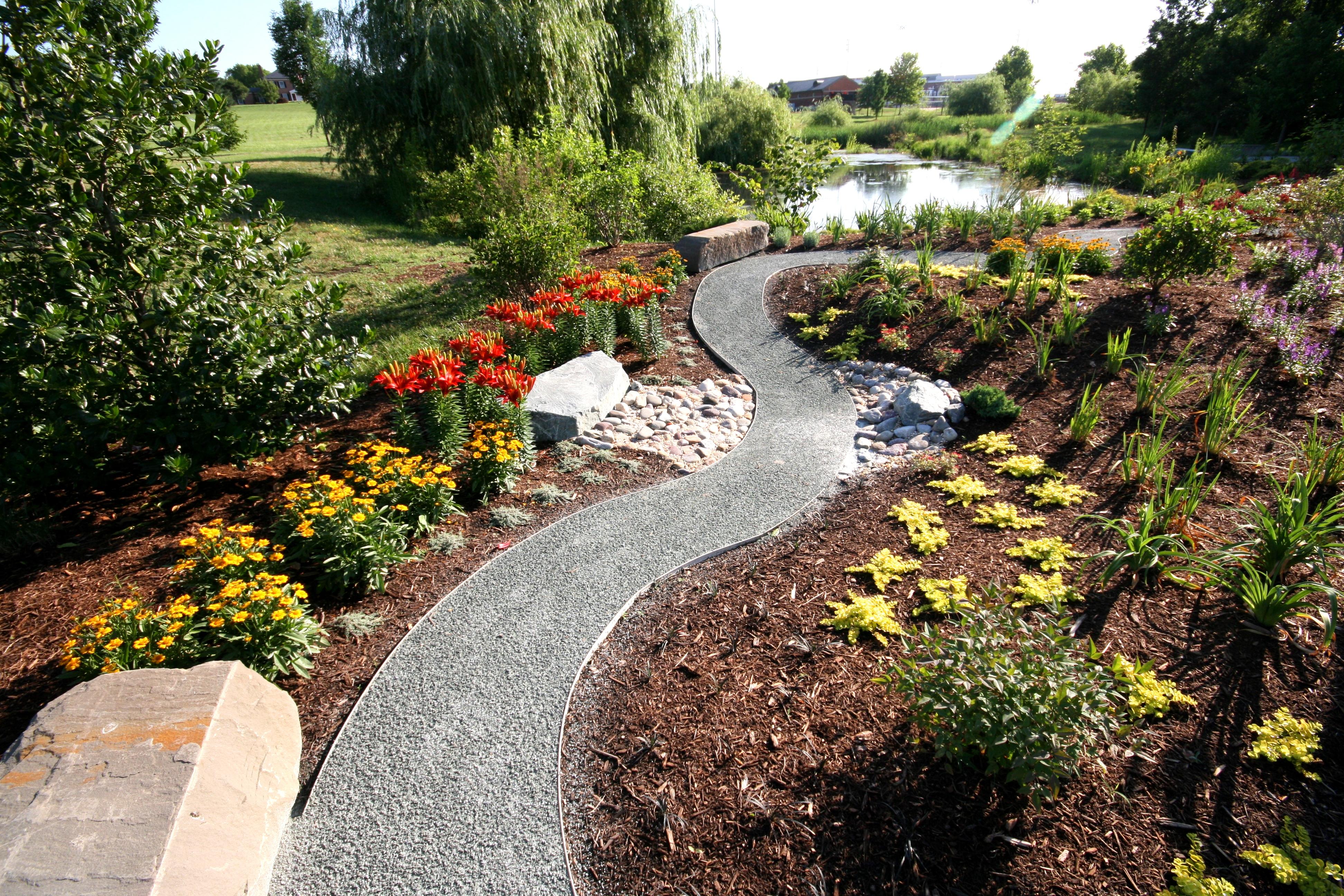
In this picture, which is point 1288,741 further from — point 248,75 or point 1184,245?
point 248,75

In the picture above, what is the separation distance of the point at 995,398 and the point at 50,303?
6.03m

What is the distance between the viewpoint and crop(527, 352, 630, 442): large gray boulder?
4.92m

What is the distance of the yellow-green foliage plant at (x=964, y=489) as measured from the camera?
392 centimetres

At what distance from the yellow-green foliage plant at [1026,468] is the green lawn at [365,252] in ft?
14.8

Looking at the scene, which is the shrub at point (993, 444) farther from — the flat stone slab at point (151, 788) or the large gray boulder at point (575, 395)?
the flat stone slab at point (151, 788)

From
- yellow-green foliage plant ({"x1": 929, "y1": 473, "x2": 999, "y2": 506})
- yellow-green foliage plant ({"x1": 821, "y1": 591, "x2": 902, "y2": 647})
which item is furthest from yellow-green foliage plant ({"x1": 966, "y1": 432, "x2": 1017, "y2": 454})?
yellow-green foliage plant ({"x1": 821, "y1": 591, "x2": 902, "y2": 647})

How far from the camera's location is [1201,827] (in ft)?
6.63

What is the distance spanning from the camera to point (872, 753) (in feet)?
7.91

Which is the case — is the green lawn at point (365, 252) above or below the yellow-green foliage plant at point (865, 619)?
above

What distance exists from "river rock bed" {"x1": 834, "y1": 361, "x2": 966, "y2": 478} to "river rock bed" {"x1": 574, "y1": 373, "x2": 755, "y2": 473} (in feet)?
3.30

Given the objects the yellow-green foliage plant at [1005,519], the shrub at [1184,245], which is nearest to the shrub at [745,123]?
the shrub at [1184,245]

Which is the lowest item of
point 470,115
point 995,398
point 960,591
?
point 960,591

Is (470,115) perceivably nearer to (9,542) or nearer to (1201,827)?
(9,542)

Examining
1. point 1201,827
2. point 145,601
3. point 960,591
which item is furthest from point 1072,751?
point 145,601
